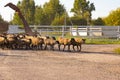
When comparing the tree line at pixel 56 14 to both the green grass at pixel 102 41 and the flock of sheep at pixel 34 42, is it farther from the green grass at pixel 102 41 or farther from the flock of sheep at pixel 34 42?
the flock of sheep at pixel 34 42

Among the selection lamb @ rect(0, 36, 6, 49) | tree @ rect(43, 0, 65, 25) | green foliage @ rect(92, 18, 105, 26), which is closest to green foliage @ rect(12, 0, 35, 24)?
tree @ rect(43, 0, 65, 25)

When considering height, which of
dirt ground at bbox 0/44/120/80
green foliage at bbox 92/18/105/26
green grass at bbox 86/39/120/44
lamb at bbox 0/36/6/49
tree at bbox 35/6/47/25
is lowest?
dirt ground at bbox 0/44/120/80

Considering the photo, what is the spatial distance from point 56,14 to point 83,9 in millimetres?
8809

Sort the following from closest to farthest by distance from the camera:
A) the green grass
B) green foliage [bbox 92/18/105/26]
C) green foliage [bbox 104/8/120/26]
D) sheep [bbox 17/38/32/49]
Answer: sheep [bbox 17/38/32/49] → the green grass → green foliage [bbox 104/8/120/26] → green foliage [bbox 92/18/105/26]

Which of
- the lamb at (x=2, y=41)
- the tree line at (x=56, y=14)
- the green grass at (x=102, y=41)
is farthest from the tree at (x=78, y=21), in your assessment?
the lamb at (x=2, y=41)

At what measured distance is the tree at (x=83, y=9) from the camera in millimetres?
79562

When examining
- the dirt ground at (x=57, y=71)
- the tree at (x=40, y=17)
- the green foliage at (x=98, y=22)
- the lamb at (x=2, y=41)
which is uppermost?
the tree at (x=40, y=17)

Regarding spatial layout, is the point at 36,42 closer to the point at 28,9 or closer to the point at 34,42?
the point at 34,42

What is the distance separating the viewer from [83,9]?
81250 millimetres

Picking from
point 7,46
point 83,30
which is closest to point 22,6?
point 83,30

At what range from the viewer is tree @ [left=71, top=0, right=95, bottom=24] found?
79.6 metres

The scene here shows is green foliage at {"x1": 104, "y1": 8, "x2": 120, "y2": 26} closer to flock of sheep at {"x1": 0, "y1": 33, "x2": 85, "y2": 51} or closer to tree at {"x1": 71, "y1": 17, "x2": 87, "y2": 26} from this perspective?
tree at {"x1": 71, "y1": 17, "x2": 87, "y2": 26}

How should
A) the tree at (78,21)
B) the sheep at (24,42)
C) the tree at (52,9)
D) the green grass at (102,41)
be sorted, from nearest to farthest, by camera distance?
the sheep at (24,42), the green grass at (102,41), the tree at (78,21), the tree at (52,9)

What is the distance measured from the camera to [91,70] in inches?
628
